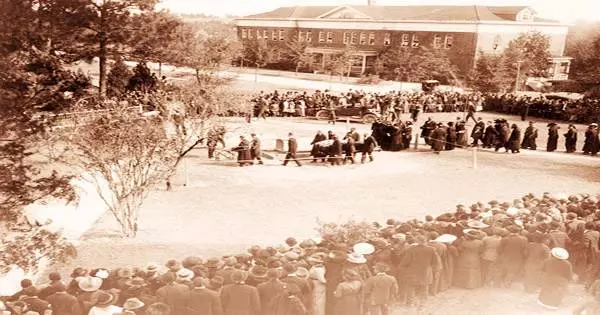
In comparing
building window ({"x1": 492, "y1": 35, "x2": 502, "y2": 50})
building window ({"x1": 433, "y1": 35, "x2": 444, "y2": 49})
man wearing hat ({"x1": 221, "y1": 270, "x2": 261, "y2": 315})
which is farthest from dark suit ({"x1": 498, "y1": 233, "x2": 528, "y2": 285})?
building window ({"x1": 433, "y1": 35, "x2": 444, "y2": 49})

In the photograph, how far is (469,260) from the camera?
9.07 meters

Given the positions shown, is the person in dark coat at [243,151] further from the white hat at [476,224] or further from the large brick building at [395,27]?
the white hat at [476,224]

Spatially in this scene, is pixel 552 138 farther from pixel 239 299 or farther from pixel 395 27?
pixel 239 299

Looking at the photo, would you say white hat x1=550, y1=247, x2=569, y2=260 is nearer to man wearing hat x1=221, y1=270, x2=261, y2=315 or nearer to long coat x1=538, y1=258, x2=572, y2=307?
long coat x1=538, y1=258, x2=572, y2=307

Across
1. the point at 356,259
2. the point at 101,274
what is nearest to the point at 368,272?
the point at 356,259

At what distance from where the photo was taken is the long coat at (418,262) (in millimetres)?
8531

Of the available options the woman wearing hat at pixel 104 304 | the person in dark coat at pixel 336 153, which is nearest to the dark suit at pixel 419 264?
the woman wearing hat at pixel 104 304

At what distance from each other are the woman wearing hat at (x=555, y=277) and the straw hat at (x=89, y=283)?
6769 millimetres

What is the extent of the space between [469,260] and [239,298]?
4.16m

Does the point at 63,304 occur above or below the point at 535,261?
below

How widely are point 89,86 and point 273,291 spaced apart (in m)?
9.14

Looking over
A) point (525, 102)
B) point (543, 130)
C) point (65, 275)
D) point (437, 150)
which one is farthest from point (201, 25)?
point (525, 102)

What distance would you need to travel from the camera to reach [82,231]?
38.9 feet

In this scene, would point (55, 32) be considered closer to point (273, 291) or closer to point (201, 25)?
point (201, 25)
